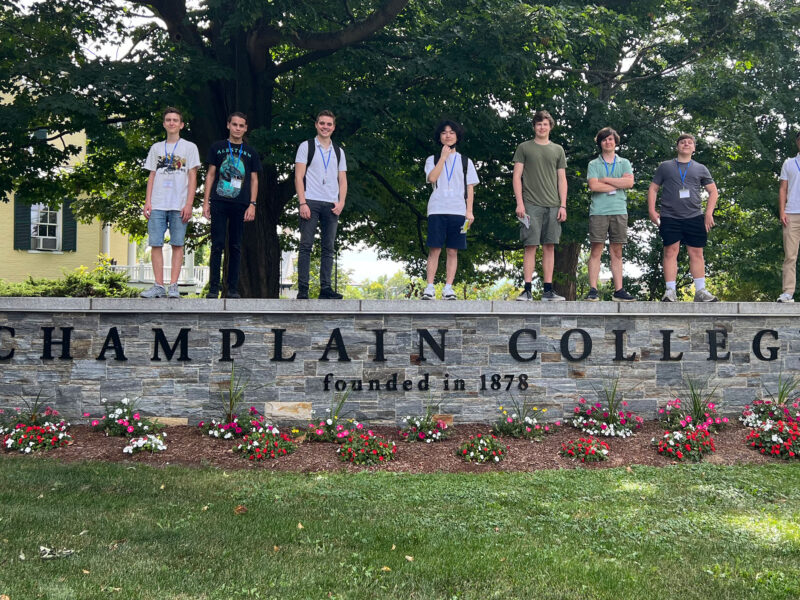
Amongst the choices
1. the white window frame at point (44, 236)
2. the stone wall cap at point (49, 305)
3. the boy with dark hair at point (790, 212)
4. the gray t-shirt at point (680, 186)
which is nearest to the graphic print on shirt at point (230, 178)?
the stone wall cap at point (49, 305)

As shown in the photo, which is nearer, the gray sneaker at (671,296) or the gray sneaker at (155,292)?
the gray sneaker at (155,292)

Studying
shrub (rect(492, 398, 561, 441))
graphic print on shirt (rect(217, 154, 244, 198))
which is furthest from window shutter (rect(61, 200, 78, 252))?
shrub (rect(492, 398, 561, 441))

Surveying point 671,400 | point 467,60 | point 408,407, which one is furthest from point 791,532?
point 467,60

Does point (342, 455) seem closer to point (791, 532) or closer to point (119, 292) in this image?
point (791, 532)

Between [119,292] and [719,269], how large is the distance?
529 inches

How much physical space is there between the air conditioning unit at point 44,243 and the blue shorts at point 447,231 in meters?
15.7

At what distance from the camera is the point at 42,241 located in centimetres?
1920

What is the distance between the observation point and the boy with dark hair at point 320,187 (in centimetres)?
677

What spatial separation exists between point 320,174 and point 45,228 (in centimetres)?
1544

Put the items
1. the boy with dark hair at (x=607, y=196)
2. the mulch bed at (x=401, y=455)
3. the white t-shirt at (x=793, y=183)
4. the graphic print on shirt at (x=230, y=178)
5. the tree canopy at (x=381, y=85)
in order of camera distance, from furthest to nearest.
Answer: the tree canopy at (x=381, y=85) → the white t-shirt at (x=793, y=183) → the boy with dark hair at (x=607, y=196) → the graphic print on shirt at (x=230, y=178) → the mulch bed at (x=401, y=455)

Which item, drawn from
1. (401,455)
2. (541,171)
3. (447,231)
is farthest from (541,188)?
(401,455)

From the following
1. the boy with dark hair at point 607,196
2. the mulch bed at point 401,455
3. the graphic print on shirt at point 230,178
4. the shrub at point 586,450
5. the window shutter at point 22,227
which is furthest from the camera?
the window shutter at point 22,227

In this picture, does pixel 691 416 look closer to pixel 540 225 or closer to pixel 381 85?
pixel 540 225

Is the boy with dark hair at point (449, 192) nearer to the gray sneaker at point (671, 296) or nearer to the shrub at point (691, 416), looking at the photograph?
the gray sneaker at point (671, 296)
